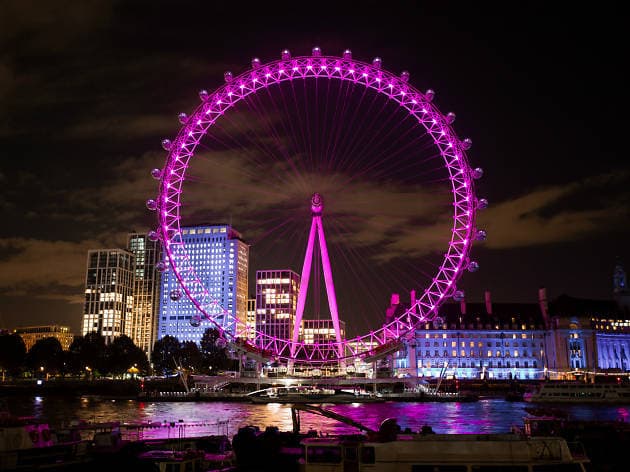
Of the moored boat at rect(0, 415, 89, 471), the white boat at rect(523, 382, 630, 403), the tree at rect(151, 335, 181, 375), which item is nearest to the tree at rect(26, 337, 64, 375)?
the tree at rect(151, 335, 181, 375)

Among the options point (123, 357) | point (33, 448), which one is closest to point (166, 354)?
point (123, 357)

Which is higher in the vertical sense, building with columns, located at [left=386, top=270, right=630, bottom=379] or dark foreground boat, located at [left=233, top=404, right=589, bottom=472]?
building with columns, located at [left=386, top=270, right=630, bottom=379]

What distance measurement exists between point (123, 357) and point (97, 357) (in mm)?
5511

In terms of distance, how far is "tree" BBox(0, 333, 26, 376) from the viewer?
122875 mm

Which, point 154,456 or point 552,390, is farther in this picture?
point 552,390

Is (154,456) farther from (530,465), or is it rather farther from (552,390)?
(552,390)

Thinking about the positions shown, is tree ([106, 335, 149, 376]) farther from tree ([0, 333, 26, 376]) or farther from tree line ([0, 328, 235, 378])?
tree ([0, 333, 26, 376])

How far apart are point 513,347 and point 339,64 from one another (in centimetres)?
10837

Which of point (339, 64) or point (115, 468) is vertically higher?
point (339, 64)

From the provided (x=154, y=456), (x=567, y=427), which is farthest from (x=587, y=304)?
(x=154, y=456)

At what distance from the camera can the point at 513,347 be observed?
496ft

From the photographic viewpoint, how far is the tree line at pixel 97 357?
127806mm

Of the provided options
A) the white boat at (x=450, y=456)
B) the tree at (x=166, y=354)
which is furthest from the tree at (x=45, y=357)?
the white boat at (x=450, y=456)

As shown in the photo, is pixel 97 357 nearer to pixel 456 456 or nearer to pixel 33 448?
pixel 33 448
